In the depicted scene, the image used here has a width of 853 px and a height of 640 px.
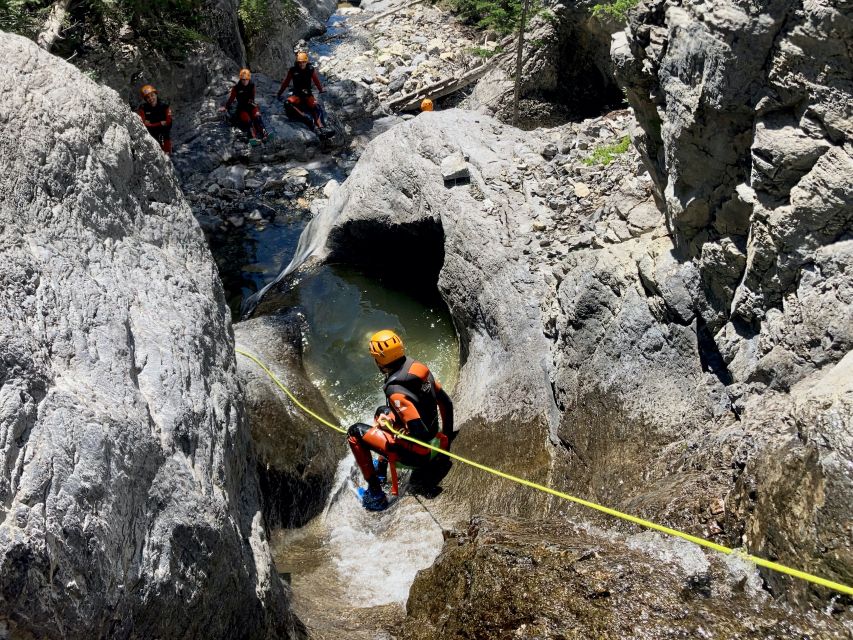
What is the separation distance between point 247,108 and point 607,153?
33.2 feet

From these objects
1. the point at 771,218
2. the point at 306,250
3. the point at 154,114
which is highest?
the point at 771,218

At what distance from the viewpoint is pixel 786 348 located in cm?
497

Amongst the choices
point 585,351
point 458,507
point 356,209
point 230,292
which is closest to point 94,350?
point 458,507

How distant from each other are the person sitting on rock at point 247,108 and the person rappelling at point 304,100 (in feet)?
2.91

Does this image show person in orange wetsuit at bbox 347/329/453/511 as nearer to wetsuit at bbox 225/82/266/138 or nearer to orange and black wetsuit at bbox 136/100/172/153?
orange and black wetsuit at bbox 136/100/172/153

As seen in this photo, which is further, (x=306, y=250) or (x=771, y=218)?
(x=306, y=250)

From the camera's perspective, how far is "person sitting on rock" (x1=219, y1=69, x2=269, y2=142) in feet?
52.0

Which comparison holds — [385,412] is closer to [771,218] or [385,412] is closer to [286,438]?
[286,438]

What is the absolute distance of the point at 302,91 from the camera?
16.9 m

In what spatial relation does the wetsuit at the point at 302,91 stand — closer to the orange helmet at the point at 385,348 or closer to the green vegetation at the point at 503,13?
the green vegetation at the point at 503,13

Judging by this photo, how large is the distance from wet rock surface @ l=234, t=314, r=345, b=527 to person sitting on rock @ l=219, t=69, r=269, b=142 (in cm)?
823

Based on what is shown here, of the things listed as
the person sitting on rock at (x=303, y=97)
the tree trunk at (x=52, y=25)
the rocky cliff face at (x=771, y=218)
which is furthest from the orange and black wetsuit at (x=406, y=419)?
the person sitting on rock at (x=303, y=97)

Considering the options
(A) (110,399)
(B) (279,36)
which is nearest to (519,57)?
(B) (279,36)

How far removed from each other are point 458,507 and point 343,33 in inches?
861
